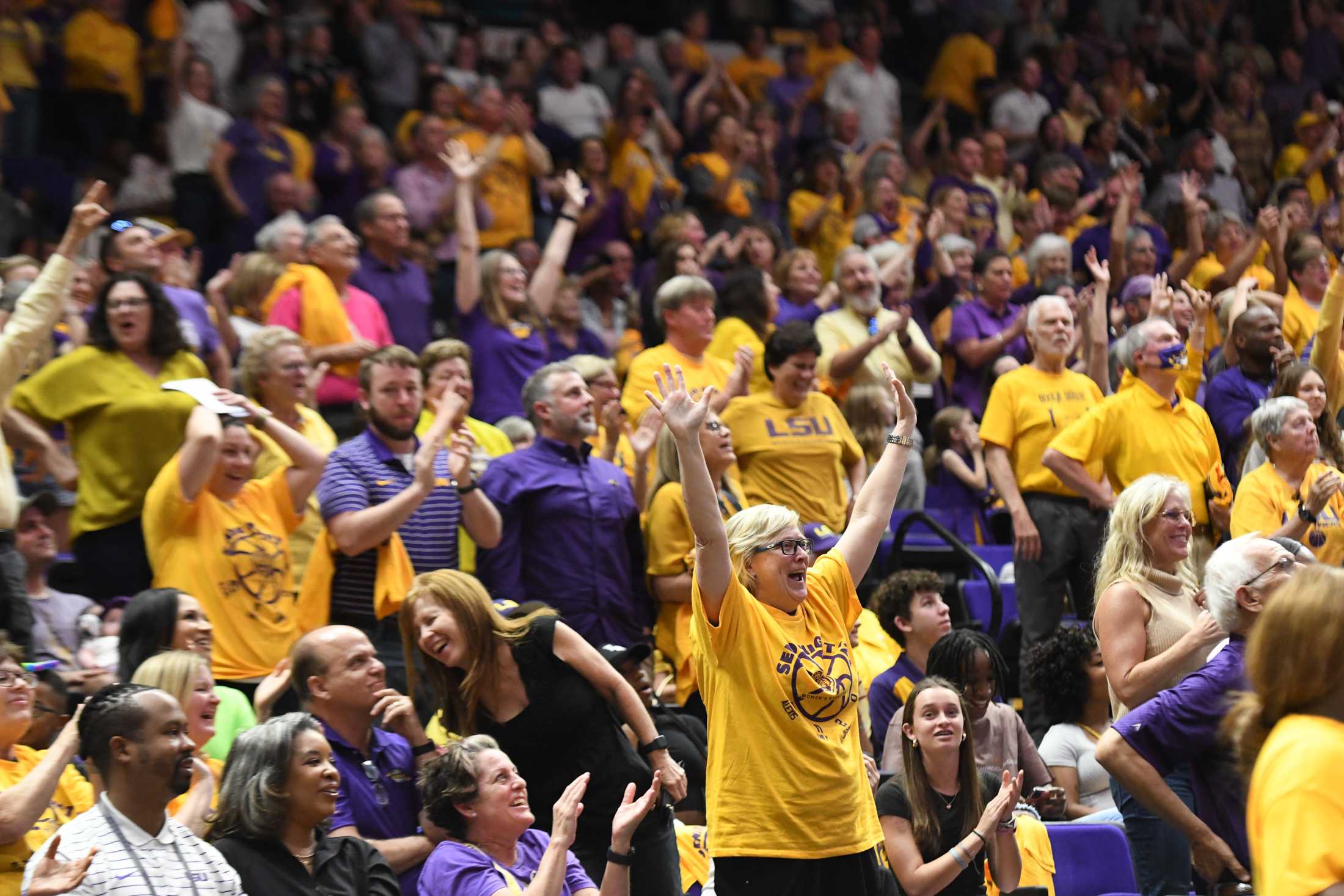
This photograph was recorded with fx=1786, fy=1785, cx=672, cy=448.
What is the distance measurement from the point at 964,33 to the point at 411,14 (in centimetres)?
487

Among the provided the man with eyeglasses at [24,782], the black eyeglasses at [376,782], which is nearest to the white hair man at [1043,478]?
the black eyeglasses at [376,782]

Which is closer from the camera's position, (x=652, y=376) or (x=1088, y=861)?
(x=1088, y=861)

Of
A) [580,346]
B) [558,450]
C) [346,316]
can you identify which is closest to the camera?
[558,450]

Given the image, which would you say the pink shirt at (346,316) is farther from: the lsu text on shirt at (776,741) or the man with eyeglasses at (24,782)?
the lsu text on shirt at (776,741)

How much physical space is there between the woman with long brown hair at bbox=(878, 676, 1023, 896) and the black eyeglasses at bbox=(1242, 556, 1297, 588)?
104 cm

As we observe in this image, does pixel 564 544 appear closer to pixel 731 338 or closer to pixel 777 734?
pixel 777 734

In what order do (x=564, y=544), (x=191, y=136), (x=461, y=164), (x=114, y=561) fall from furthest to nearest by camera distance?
(x=191, y=136) < (x=461, y=164) < (x=564, y=544) < (x=114, y=561)

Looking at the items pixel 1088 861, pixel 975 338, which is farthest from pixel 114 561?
pixel 975 338

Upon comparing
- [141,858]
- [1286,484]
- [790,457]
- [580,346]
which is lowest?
[580,346]

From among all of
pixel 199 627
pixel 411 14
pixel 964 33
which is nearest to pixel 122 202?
pixel 411 14

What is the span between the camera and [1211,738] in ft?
13.3

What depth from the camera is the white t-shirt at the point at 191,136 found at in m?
9.98

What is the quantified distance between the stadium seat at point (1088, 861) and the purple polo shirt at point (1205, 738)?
1.32 meters

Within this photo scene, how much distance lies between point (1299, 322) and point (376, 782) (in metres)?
6.53
